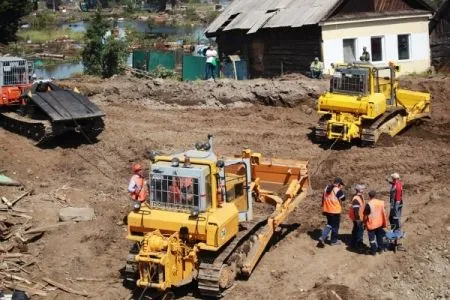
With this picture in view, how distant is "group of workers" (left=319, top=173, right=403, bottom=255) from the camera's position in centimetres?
1255

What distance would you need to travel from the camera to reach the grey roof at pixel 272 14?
2864 cm

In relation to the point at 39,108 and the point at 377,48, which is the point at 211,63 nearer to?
the point at 377,48

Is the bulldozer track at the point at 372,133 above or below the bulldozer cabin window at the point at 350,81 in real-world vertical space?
below

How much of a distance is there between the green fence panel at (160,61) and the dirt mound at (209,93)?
6139 millimetres

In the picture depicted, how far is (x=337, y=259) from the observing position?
12883 millimetres

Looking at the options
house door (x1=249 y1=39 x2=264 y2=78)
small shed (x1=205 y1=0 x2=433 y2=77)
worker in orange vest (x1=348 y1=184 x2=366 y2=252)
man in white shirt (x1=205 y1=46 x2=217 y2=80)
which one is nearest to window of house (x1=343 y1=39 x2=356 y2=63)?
small shed (x1=205 y1=0 x2=433 y2=77)

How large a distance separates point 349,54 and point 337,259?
18.4 meters

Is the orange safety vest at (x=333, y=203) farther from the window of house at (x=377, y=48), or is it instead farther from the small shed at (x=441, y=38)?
the small shed at (x=441, y=38)

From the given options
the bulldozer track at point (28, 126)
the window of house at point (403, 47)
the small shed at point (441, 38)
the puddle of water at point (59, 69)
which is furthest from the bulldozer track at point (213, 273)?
the puddle of water at point (59, 69)

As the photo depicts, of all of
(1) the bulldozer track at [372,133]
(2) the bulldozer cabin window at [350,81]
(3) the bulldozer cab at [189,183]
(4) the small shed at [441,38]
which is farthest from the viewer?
(4) the small shed at [441,38]

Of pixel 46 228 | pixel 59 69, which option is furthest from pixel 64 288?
pixel 59 69

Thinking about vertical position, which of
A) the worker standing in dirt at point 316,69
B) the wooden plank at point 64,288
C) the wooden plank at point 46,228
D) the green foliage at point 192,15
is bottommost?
the wooden plank at point 64,288

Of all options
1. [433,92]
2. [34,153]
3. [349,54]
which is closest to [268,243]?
[34,153]

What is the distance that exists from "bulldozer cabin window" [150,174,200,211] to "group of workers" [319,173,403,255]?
132 inches
